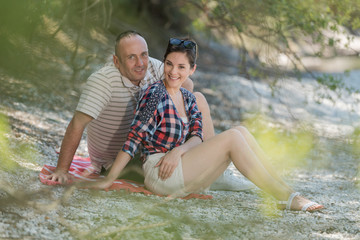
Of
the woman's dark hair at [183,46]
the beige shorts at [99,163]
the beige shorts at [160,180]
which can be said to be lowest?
the beige shorts at [99,163]

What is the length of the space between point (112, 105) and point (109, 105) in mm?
19

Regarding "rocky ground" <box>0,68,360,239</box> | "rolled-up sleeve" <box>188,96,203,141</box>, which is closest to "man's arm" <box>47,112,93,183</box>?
"rocky ground" <box>0,68,360,239</box>

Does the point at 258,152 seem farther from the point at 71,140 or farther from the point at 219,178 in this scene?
the point at 71,140

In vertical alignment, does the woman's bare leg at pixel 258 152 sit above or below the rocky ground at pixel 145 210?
above

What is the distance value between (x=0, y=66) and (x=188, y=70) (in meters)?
1.42

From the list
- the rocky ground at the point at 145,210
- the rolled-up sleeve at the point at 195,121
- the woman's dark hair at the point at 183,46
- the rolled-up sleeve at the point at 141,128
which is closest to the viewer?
the rocky ground at the point at 145,210

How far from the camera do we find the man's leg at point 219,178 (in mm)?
3357

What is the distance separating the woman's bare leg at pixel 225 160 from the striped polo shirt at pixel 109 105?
1.77ft

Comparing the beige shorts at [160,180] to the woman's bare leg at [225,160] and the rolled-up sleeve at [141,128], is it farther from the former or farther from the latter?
the rolled-up sleeve at [141,128]

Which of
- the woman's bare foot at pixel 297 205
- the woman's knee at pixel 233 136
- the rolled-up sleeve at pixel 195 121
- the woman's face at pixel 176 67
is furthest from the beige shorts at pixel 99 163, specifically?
the woman's bare foot at pixel 297 205

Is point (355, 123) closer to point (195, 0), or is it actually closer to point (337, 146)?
point (337, 146)

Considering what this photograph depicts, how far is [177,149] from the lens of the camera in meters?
2.93

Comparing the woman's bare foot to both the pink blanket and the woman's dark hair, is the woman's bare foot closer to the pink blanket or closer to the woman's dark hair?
the pink blanket

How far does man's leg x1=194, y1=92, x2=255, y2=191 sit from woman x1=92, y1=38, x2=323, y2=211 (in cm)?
31
